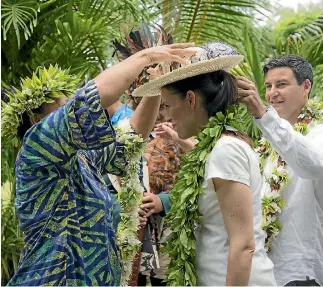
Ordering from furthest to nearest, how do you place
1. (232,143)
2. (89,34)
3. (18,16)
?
(89,34), (18,16), (232,143)

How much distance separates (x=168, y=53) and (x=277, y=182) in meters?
1.11

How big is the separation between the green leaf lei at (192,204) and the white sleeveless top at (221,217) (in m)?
0.03

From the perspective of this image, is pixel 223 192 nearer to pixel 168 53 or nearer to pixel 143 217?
pixel 168 53

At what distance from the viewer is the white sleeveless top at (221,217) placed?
A: 2.31 m

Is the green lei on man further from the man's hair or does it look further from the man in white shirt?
the man's hair

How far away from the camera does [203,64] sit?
8.08 ft

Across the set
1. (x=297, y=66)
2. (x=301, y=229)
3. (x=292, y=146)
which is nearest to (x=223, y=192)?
(x=292, y=146)

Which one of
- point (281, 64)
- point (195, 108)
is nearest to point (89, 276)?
point (195, 108)

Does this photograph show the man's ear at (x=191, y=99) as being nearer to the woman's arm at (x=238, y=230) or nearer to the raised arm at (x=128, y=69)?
the raised arm at (x=128, y=69)

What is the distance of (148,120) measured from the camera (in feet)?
9.75

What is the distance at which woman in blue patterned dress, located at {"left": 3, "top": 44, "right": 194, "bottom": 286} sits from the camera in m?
2.15

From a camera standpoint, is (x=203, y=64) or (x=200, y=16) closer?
(x=203, y=64)

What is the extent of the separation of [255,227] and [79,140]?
27.9 inches

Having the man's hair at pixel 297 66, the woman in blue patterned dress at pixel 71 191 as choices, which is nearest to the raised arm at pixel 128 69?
the woman in blue patterned dress at pixel 71 191
